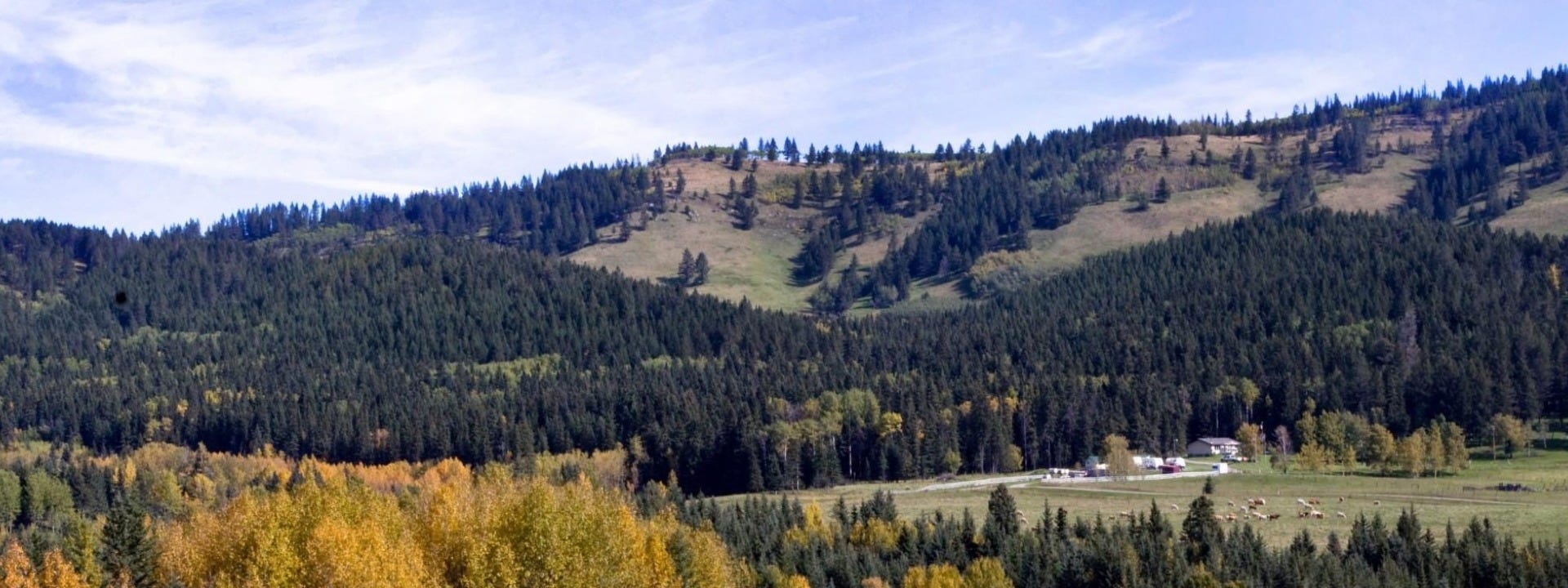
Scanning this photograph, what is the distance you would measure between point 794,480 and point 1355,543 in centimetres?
9232

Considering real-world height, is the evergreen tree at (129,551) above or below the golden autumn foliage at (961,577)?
above

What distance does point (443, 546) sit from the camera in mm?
101562

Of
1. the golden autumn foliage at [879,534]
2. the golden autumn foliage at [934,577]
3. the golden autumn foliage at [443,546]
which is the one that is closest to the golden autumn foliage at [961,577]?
the golden autumn foliage at [934,577]

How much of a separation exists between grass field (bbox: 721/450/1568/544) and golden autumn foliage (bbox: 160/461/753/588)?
4819cm

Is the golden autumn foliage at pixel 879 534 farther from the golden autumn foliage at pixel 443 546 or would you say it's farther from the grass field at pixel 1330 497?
the grass field at pixel 1330 497

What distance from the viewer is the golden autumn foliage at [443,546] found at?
294 ft

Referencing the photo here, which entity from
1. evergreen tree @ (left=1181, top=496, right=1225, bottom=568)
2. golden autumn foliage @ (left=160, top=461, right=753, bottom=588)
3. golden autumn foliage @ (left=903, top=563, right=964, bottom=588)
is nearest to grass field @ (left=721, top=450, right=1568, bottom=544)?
evergreen tree @ (left=1181, top=496, right=1225, bottom=568)

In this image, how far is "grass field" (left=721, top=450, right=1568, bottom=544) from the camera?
131 meters

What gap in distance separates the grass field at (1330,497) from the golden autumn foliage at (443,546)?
48.2m

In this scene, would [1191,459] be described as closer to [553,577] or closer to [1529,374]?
[1529,374]

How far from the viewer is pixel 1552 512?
428 feet

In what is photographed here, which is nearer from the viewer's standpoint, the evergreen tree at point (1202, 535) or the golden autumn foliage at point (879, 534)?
the evergreen tree at point (1202, 535)

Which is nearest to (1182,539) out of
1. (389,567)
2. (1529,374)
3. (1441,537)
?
(1441,537)

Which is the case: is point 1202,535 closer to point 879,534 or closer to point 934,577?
point 934,577
